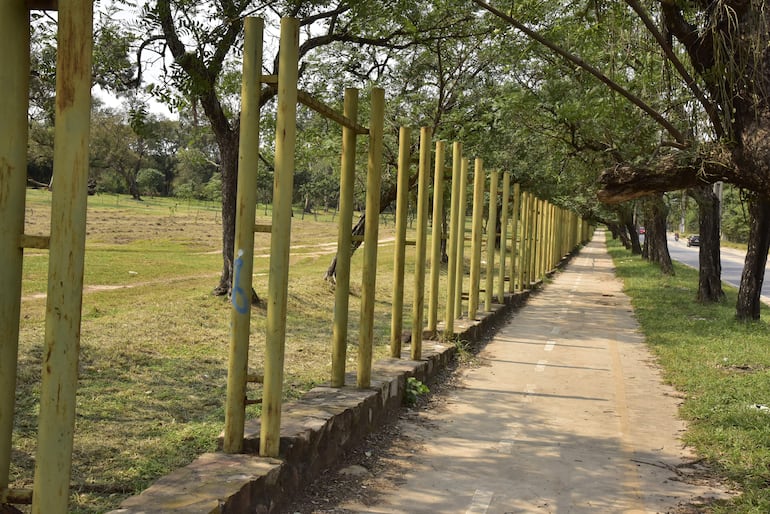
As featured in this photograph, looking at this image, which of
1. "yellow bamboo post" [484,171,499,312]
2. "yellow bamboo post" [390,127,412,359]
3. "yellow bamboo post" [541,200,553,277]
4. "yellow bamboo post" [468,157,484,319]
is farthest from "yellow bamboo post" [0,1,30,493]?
"yellow bamboo post" [541,200,553,277]

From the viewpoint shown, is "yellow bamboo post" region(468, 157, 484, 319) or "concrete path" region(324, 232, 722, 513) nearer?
"concrete path" region(324, 232, 722, 513)

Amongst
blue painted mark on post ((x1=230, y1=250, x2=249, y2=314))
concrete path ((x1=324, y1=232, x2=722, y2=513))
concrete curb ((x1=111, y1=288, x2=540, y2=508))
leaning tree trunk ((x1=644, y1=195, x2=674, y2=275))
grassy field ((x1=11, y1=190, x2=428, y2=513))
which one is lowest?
concrete path ((x1=324, y1=232, x2=722, y2=513))

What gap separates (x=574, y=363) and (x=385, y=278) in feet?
33.6

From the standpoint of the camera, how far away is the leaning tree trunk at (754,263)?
12109mm

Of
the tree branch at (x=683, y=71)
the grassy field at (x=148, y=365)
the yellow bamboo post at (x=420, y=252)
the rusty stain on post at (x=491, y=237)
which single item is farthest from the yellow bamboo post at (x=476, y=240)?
the tree branch at (x=683, y=71)

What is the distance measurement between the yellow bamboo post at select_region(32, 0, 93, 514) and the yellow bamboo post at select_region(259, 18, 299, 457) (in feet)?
5.64

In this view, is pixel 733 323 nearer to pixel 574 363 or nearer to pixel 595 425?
pixel 574 363

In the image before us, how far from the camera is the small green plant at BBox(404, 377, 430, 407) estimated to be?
22.3 ft

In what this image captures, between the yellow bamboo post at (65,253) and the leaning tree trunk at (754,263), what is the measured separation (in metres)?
11.6

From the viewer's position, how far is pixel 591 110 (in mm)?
11133

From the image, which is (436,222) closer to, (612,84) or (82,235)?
(612,84)

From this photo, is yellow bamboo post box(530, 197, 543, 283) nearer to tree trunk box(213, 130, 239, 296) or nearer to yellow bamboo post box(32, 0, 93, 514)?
tree trunk box(213, 130, 239, 296)

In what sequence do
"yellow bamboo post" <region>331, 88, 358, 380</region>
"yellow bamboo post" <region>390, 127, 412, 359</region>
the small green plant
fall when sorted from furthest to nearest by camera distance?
"yellow bamboo post" <region>390, 127, 412, 359</region>
the small green plant
"yellow bamboo post" <region>331, 88, 358, 380</region>

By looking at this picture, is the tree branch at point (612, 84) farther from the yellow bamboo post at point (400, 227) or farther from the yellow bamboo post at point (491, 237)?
the yellow bamboo post at point (491, 237)
